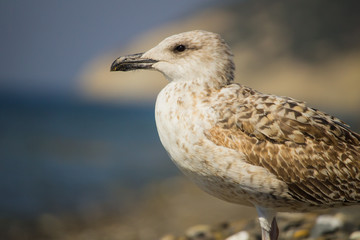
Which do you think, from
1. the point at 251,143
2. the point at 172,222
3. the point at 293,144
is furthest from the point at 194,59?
the point at 172,222

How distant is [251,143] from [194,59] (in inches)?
44.4

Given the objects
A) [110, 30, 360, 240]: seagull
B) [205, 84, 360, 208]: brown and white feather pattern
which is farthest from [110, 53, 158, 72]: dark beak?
[205, 84, 360, 208]: brown and white feather pattern

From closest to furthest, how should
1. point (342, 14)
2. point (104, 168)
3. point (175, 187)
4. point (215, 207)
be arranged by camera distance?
1. point (215, 207)
2. point (175, 187)
3. point (104, 168)
4. point (342, 14)

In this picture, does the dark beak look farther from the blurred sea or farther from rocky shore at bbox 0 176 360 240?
the blurred sea

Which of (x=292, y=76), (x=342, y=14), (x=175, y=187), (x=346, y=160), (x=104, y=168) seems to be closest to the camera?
(x=346, y=160)

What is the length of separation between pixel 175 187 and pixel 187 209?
8.96ft

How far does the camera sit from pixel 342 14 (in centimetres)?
5419

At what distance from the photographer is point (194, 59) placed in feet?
16.6

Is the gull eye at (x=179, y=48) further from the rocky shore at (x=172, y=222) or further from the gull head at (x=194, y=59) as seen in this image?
the rocky shore at (x=172, y=222)

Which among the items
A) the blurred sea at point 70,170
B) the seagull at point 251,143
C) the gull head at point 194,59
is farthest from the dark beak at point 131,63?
the blurred sea at point 70,170

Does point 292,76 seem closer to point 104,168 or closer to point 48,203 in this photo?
point 104,168

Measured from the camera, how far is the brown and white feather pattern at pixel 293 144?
4.63 meters

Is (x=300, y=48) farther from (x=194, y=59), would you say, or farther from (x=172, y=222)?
(x=194, y=59)

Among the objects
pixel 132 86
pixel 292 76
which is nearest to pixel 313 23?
pixel 292 76
